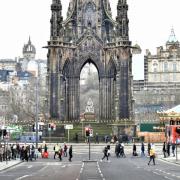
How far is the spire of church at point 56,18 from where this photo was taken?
102625mm

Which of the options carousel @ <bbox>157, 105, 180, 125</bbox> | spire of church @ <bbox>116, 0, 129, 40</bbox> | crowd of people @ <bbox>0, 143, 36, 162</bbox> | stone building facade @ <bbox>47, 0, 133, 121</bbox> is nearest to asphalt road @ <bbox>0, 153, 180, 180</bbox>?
crowd of people @ <bbox>0, 143, 36, 162</bbox>

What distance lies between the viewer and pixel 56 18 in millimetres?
103312

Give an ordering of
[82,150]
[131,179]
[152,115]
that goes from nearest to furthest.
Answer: [131,179], [82,150], [152,115]

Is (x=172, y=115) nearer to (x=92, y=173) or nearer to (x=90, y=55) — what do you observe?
(x=90, y=55)

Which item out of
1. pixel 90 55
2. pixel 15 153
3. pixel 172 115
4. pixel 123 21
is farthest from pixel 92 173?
pixel 90 55

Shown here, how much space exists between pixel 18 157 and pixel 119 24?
36410 mm

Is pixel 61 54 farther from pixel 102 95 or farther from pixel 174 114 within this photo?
pixel 174 114

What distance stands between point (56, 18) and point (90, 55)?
7094 millimetres

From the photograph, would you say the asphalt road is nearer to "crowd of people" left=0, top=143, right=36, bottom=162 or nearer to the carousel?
"crowd of people" left=0, top=143, right=36, bottom=162

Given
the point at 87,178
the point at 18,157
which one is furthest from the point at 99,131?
the point at 87,178

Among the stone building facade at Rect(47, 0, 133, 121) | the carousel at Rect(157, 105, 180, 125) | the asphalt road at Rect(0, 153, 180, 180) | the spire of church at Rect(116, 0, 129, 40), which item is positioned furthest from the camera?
the spire of church at Rect(116, 0, 129, 40)

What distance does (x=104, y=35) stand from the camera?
10525cm

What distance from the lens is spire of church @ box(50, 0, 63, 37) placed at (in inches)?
4040

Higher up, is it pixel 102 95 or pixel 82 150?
pixel 102 95
